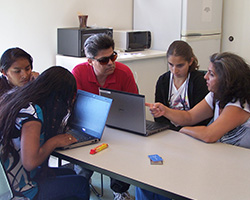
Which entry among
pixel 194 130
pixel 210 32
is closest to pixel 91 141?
pixel 194 130

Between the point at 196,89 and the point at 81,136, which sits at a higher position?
the point at 196,89

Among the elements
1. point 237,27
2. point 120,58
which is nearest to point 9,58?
point 120,58

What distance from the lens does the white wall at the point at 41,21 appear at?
10.6 ft

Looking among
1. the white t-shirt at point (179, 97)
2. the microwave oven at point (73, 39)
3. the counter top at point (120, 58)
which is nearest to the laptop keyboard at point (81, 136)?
the white t-shirt at point (179, 97)

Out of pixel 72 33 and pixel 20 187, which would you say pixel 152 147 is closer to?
pixel 20 187

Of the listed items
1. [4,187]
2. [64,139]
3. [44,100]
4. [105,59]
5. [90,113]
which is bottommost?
[4,187]

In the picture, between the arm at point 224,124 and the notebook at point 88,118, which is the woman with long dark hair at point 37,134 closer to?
the notebook at point 88,118

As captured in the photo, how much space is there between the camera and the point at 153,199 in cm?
183

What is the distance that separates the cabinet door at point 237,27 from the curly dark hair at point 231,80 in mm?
2542

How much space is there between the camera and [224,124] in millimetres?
1883

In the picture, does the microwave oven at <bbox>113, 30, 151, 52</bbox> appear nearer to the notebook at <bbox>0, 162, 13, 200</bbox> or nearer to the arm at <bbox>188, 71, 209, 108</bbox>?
the arm at <bbox>188, 71, 209, 108</bbox>

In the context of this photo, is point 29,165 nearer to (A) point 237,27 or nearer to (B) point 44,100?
(B) point 44,100

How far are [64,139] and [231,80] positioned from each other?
0.94 m

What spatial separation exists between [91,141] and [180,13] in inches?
97.5
